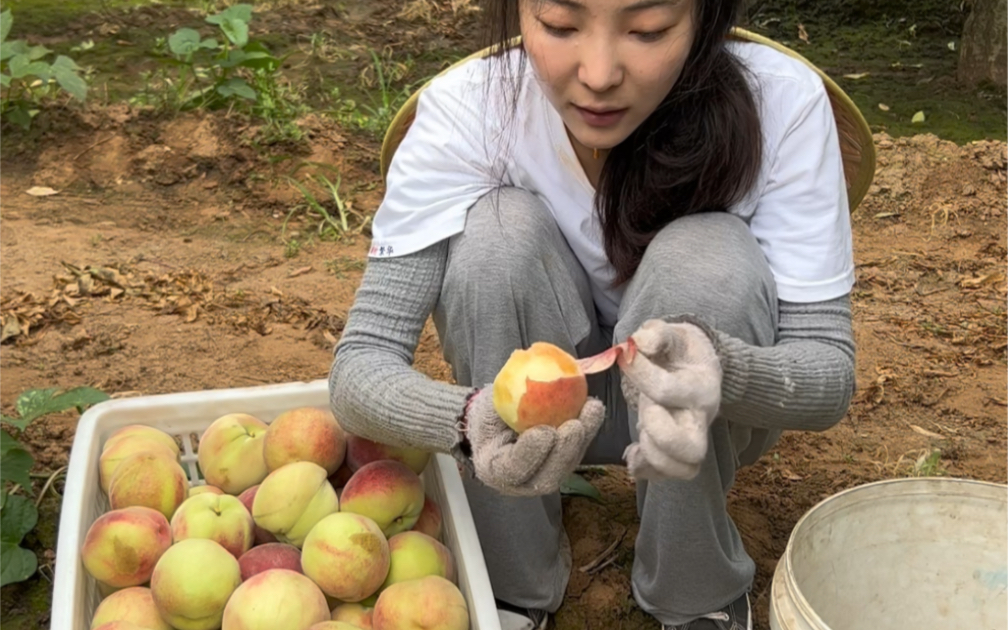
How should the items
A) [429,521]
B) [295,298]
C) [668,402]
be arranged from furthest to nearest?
[295,298], [429,521], [668,402]

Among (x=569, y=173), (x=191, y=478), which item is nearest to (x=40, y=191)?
(x=191, y=478)

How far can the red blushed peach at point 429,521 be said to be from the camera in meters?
1.62

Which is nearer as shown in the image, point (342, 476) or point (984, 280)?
point (342, 476)

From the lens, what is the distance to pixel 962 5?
4.88 meters

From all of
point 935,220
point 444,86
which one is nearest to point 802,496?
point 444,86

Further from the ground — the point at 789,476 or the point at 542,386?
the point at 542,386

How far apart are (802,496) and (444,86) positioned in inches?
42.1

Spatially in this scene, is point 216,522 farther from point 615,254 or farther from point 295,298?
point 295,298

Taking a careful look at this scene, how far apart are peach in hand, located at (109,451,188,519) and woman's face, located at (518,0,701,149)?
808 mm

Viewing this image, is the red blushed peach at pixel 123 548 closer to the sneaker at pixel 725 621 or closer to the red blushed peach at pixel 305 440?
the red blushed peach at pixel 305 440

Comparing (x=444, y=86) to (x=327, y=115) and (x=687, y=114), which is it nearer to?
(x=687, y=114)

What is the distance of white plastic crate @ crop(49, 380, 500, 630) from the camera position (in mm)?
1401

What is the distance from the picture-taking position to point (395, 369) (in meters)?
1.45

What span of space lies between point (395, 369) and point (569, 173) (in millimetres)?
409
